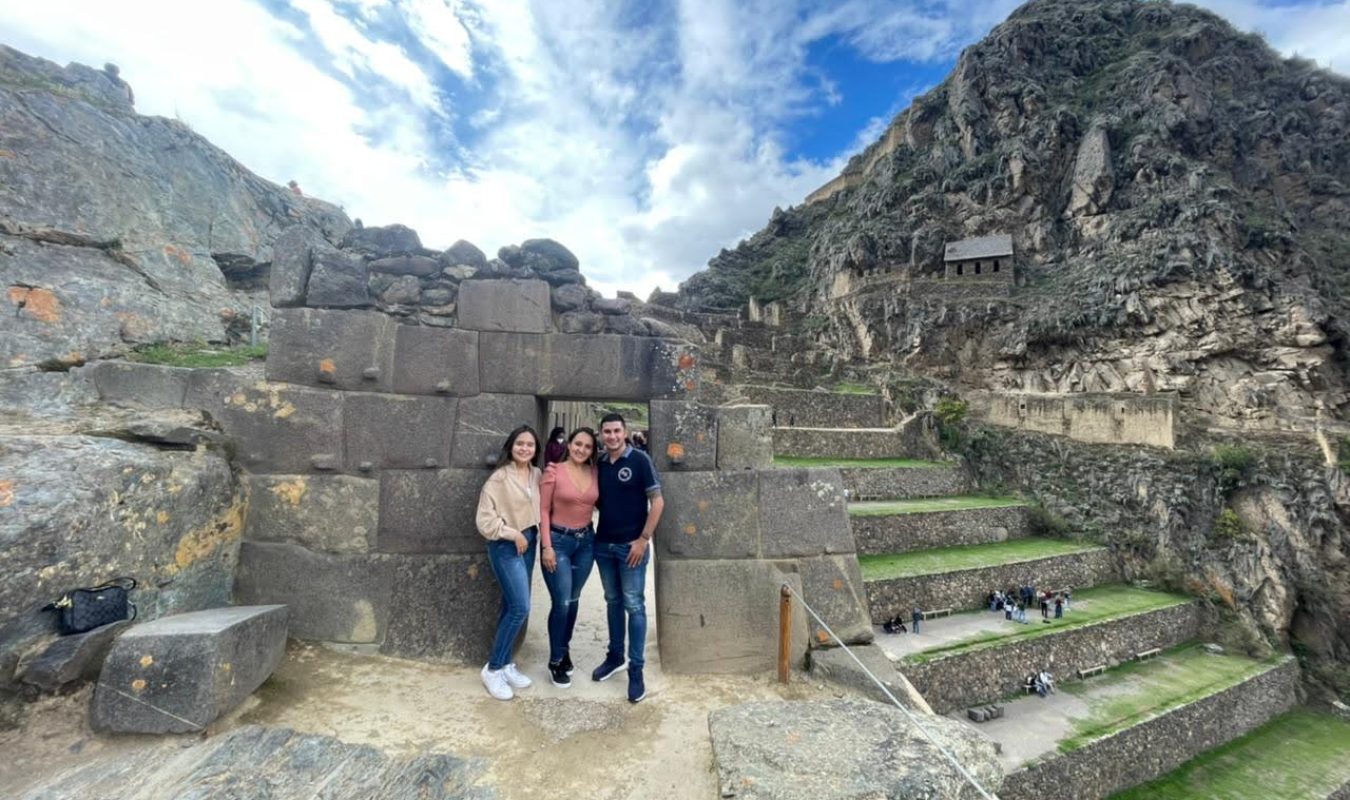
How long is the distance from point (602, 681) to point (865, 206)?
4208 cm

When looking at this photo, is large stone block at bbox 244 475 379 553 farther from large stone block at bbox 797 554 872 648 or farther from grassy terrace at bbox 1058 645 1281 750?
grassy terrace at bbox 1058 645 1281 750

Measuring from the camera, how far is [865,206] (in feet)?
129

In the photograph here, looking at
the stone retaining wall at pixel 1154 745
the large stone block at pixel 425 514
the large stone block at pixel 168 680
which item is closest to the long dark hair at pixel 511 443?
the large stone block at pixel 425 514

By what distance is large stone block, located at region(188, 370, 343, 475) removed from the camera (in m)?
3.59

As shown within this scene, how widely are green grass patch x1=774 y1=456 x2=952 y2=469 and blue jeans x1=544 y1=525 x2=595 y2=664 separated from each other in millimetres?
10555


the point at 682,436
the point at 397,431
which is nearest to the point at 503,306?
the point at 397,431

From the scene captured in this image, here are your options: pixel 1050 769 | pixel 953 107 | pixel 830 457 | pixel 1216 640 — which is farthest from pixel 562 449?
pixel 953 107

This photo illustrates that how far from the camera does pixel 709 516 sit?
3.88m

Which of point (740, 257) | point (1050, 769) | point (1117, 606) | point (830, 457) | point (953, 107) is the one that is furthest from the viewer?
point (740, 257)

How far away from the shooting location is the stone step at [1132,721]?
8.48m

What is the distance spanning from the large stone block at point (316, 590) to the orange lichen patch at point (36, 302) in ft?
7.53

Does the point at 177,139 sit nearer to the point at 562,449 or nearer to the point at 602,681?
the point at 562,449

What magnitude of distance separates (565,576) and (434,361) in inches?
70.6

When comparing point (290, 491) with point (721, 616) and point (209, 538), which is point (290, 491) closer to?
point (209, 538)
